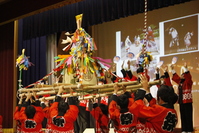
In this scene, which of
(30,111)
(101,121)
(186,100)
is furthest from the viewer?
(186,100)

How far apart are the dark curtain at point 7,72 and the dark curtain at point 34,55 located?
0.44 meters

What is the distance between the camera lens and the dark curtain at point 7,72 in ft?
31.3

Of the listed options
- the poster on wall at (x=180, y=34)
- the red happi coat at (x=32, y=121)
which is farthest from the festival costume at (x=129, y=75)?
the red happi coat at (x=32, y=121)

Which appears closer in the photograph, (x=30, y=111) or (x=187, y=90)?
A: (x=30, y=111)

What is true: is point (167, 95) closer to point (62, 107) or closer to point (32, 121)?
point (62, 107)

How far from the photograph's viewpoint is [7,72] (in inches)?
384

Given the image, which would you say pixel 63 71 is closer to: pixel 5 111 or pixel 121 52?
pixel 121 52

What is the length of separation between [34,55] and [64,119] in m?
5.99

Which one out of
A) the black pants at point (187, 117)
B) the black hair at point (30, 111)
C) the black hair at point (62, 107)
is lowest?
the black pants at point (187, 117)

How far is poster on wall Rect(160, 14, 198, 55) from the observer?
7.19m

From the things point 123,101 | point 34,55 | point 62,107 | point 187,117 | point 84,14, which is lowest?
point 187,117


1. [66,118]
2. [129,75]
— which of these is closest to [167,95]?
[66,118]

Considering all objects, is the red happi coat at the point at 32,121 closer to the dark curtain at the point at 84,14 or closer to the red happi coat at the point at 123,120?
the red happi coat at the point at 123,120

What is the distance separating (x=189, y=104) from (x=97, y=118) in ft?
6.94
